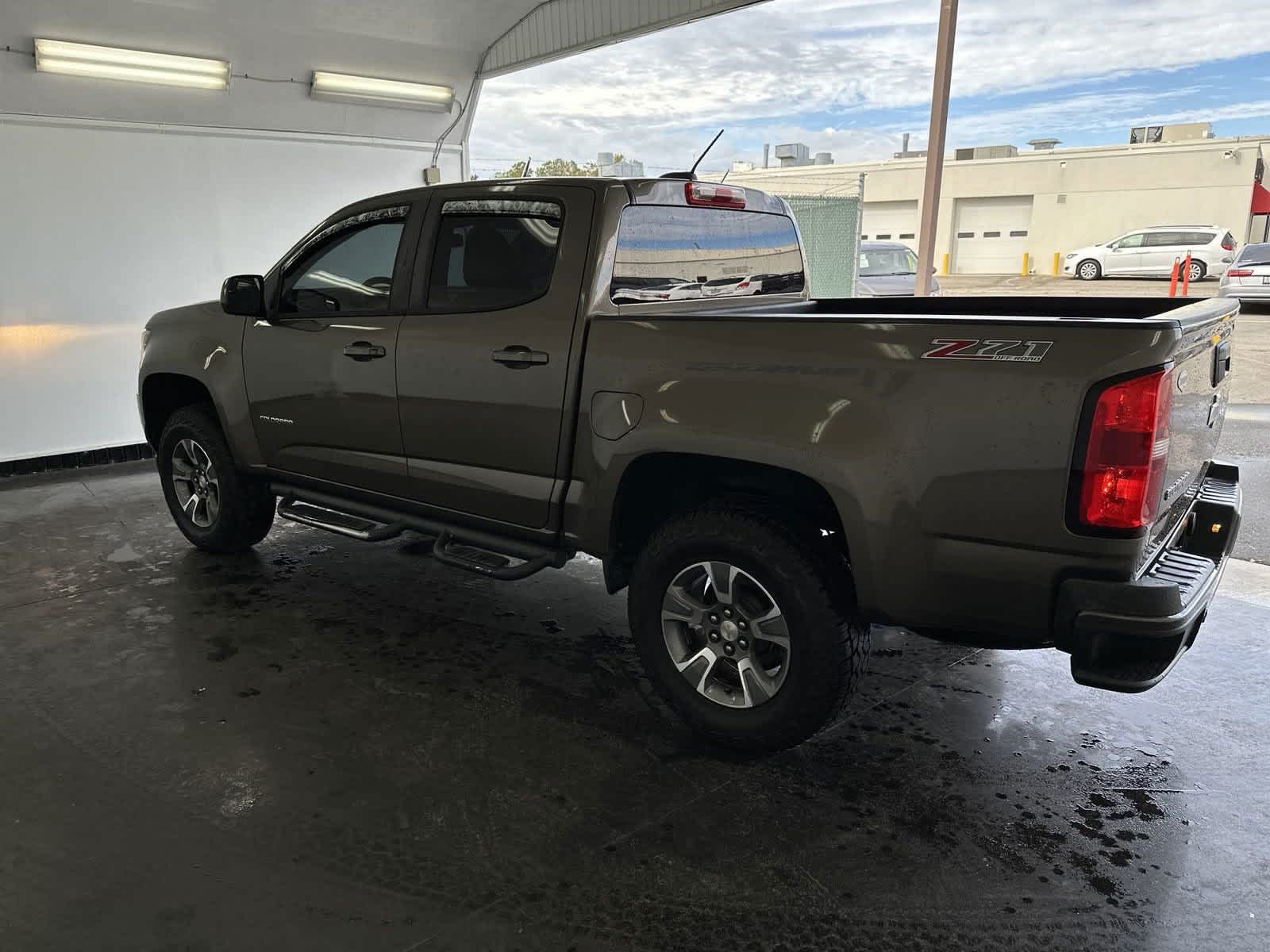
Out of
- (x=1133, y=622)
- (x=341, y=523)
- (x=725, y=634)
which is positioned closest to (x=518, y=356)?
(x=725, y=634)

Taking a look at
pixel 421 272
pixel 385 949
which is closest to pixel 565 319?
pixel 421 272

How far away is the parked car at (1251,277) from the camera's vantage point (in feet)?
54.9

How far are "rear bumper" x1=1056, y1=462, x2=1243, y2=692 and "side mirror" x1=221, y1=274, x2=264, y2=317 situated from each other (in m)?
3.77

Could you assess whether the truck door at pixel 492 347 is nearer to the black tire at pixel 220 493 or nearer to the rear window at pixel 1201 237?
the black tire at pixel 220 493

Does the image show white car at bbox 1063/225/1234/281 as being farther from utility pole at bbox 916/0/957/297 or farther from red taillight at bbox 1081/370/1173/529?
red taillight at bbox 1081/370/1173/529

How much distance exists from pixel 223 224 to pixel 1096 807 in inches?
313

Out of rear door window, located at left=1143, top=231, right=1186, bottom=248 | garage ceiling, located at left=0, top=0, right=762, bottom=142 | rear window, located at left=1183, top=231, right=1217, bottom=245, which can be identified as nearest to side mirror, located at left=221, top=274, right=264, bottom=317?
garage ceiling, located at left=0, top=0, right=762, bottom=142

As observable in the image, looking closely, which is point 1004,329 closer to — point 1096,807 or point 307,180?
point 1096,807

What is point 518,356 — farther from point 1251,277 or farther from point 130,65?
point 1251,277

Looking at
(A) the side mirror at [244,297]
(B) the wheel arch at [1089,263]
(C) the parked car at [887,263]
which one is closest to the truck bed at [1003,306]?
(A) the side mirror at [244,297]

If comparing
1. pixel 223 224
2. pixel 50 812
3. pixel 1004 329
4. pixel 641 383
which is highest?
pixel 223 224

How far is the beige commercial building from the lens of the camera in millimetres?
29422

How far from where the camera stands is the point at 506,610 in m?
4.45

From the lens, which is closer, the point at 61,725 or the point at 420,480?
the point at 61,725
